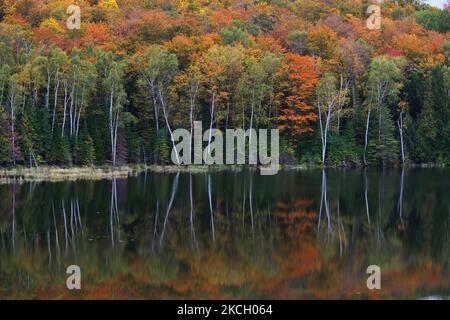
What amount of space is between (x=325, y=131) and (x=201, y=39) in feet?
41.6

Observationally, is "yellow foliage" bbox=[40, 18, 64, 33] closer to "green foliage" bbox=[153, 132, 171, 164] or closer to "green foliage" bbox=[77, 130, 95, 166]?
"green foliage" bbox=[153, 132, 171, 164]

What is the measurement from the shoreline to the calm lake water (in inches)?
148

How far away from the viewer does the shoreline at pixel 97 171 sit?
112 feet

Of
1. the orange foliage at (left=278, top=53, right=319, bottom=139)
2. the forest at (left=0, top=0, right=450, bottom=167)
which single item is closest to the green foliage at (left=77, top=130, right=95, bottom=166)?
the forest at (left=0, top=0, right=450, bottom=167)

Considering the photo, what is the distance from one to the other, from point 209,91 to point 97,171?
460 inches

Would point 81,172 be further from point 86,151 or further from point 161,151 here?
point 161,151

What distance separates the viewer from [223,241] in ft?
58.4

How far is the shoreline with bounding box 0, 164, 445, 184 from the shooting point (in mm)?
34219

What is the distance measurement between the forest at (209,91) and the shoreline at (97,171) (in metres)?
1.32

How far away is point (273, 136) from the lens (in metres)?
47.8

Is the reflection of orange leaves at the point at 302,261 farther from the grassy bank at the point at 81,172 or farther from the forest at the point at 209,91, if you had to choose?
the forest at the point at 209,91
